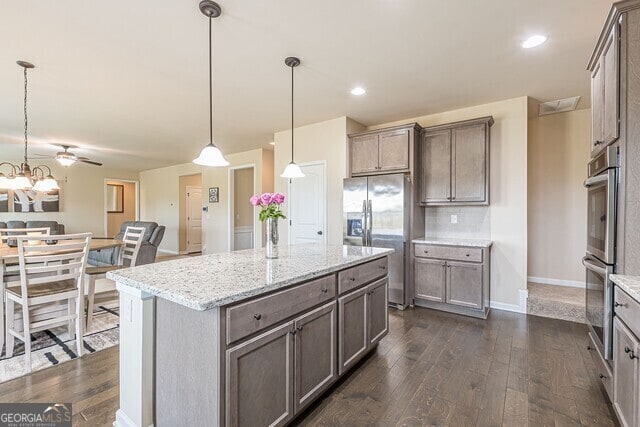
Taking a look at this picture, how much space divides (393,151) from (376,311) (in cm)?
227

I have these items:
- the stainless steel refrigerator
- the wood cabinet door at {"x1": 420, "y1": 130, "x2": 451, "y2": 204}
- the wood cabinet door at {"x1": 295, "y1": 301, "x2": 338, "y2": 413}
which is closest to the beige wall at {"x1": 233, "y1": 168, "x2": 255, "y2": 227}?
the stainless steel refrigerator

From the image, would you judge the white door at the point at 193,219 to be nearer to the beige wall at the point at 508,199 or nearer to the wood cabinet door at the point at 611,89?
the beige wall at the point at 508,199

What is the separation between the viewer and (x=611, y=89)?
5.98 ft

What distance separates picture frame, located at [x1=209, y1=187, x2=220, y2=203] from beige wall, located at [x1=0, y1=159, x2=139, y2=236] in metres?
3.91

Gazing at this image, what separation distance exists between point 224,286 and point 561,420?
2.14 meters

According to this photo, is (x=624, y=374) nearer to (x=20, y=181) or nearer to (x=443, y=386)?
(x=443, y=386)

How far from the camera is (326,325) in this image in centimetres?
191

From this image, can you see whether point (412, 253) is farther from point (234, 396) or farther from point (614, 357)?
point (234, 396)

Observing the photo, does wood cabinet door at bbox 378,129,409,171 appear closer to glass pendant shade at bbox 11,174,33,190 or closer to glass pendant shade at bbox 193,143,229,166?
glass pendant shade at bbox 193,143,229,166

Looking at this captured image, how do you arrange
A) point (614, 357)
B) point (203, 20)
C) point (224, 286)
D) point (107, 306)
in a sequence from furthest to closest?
point (107, 306) → point (203, 20) → point (614, 357) → point (224, 286)

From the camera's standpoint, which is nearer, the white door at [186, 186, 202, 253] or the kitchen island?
the kitchen island

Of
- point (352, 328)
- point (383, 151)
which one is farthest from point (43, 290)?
point (383, 151)

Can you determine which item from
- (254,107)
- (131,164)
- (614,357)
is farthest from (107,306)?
(131,164)

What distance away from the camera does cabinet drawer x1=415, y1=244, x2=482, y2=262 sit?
3449 millimetres
